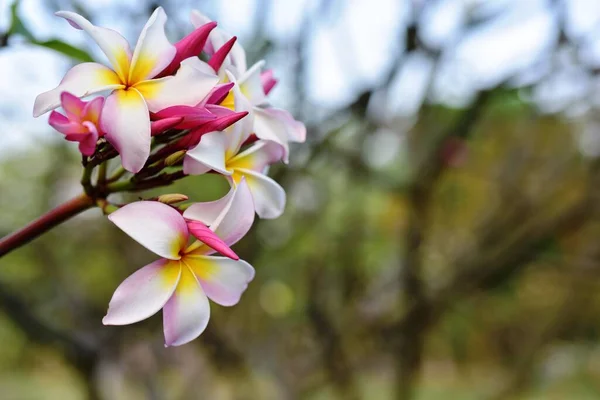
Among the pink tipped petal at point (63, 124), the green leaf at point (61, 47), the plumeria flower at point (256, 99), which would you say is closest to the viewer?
the pink tipped petal at point (63, 124)

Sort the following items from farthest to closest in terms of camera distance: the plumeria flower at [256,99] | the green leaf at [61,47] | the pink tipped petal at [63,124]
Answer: the green leaf at [61,47] → the plumeria flower at [256,99] → the pink tipped petal at [63,124]

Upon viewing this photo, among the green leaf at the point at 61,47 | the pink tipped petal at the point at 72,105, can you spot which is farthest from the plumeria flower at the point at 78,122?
the green leaf at the point at 61,47

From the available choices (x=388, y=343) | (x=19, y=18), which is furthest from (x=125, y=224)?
(x=388, y=343)

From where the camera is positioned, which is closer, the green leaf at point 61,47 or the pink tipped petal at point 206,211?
the pink tipped petal at point 206,211

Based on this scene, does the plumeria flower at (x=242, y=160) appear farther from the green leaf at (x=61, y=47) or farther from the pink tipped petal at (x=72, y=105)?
the green leaf at (x=61, y=47)

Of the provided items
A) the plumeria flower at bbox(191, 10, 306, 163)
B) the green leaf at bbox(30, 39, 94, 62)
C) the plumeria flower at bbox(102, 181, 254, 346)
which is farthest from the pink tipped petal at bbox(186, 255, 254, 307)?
the green leaf at bbox(30, 39, 94, 62)

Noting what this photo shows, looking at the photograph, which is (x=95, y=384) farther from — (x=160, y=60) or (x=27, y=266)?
(x=27, y=266)
